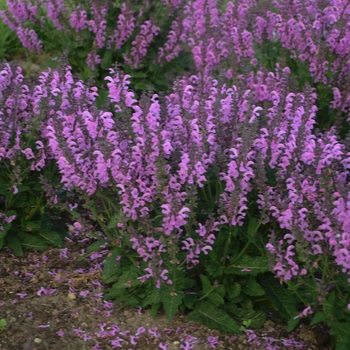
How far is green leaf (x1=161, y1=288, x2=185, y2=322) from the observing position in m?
3.56

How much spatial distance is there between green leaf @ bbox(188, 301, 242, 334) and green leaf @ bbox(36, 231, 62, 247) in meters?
1.17

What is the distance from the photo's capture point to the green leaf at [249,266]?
3.68 meters

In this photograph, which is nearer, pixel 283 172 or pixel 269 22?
pixel 283 172

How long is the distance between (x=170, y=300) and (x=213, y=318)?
1.03ft

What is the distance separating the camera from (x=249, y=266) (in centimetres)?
372

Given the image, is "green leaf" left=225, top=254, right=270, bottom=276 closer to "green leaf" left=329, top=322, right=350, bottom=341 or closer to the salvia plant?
the salvia plant

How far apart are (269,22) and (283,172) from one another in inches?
98.9

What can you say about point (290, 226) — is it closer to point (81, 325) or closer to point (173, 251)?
point (173, 251)

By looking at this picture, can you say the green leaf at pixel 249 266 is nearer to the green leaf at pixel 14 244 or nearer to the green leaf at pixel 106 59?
the green leaf at pixel 14 244

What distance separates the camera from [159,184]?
3465 mm

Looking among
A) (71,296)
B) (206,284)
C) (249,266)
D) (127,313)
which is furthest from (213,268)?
(71,296)

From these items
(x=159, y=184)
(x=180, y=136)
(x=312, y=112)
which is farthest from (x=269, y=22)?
(x=159, y=184)

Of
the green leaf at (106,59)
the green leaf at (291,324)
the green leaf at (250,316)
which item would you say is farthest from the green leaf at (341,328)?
the green leaf at (106,59)

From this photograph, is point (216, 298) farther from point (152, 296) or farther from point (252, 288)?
point (152, 296)
